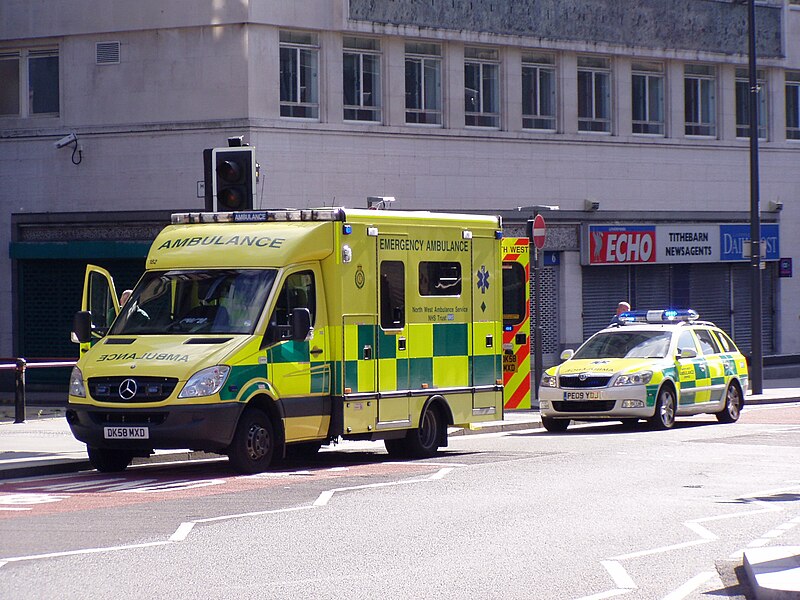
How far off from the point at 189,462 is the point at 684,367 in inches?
328

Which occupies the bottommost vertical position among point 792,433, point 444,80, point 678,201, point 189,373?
point 792,433

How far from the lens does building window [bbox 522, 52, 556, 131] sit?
1267 inches

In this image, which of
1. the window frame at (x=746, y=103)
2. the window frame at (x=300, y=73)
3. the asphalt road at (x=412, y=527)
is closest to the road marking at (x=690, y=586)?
the asphalt road at (x=412, y=527)

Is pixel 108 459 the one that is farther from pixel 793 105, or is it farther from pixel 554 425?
pixel 793 105

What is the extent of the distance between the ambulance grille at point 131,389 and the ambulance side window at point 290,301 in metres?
1.27

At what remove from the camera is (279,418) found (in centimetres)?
1545

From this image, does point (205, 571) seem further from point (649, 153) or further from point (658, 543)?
point (649, 153)

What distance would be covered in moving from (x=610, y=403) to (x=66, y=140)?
1276cm

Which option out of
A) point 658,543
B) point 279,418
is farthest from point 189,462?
point 658,543

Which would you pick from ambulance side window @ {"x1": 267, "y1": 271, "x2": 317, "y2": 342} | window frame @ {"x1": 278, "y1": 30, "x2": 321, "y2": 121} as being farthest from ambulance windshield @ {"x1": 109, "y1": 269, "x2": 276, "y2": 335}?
window frame @ {"x1": 278, "y1": 30, "x2": 321, "y2": 121}

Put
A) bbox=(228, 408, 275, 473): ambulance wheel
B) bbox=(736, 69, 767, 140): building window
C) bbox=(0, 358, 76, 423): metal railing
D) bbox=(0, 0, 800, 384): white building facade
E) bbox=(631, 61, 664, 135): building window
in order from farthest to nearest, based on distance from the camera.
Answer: bbox=(736, 69, 767, 140): building window, bbox=(631, 61, 664, 135): building window, bbox=(0, 0, 800, 384): white building facade, bbox=(0, 358, 76, 423): metal railing, bbox=(228, 408, 275, 473): ambulance wheel

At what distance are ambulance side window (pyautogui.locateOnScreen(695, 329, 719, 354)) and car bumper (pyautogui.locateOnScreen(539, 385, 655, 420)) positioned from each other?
225 centimetres

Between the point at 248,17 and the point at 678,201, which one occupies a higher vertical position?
the point at 248,17

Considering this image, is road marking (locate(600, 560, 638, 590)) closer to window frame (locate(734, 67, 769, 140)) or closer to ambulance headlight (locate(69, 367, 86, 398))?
ambulance headlight (locate(69, 367, 86, 398))
